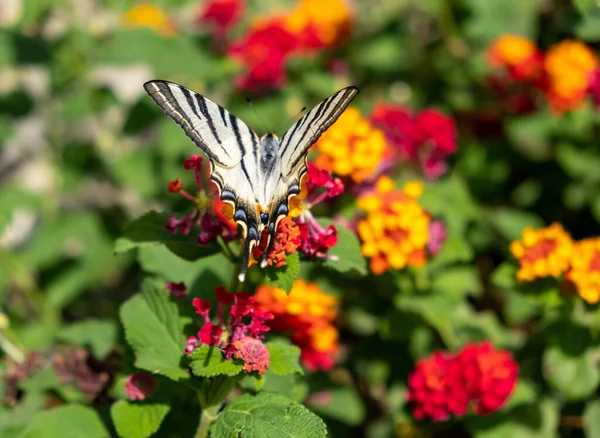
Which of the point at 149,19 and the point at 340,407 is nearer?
the point at 340,407

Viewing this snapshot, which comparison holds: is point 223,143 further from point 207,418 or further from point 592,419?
point 592,419

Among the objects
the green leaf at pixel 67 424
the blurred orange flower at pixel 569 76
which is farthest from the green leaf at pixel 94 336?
the blurred orange flower at pixel 569 76

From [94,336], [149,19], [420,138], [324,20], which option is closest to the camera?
[94,336]

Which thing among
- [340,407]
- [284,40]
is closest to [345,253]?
[340,407]

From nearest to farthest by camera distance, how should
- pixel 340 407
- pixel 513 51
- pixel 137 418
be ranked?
pixel 137 418, pixel 340 407, pixel 513 51

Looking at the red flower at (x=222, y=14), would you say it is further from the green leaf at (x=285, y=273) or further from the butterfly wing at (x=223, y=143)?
the green leaf at (x=285, y=273)

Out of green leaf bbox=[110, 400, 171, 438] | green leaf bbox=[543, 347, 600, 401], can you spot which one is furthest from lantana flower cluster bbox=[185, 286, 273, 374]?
green leaf bbox=[543, 347, 600, 401]

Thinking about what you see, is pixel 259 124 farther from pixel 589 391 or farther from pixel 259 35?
pixel 589 391
